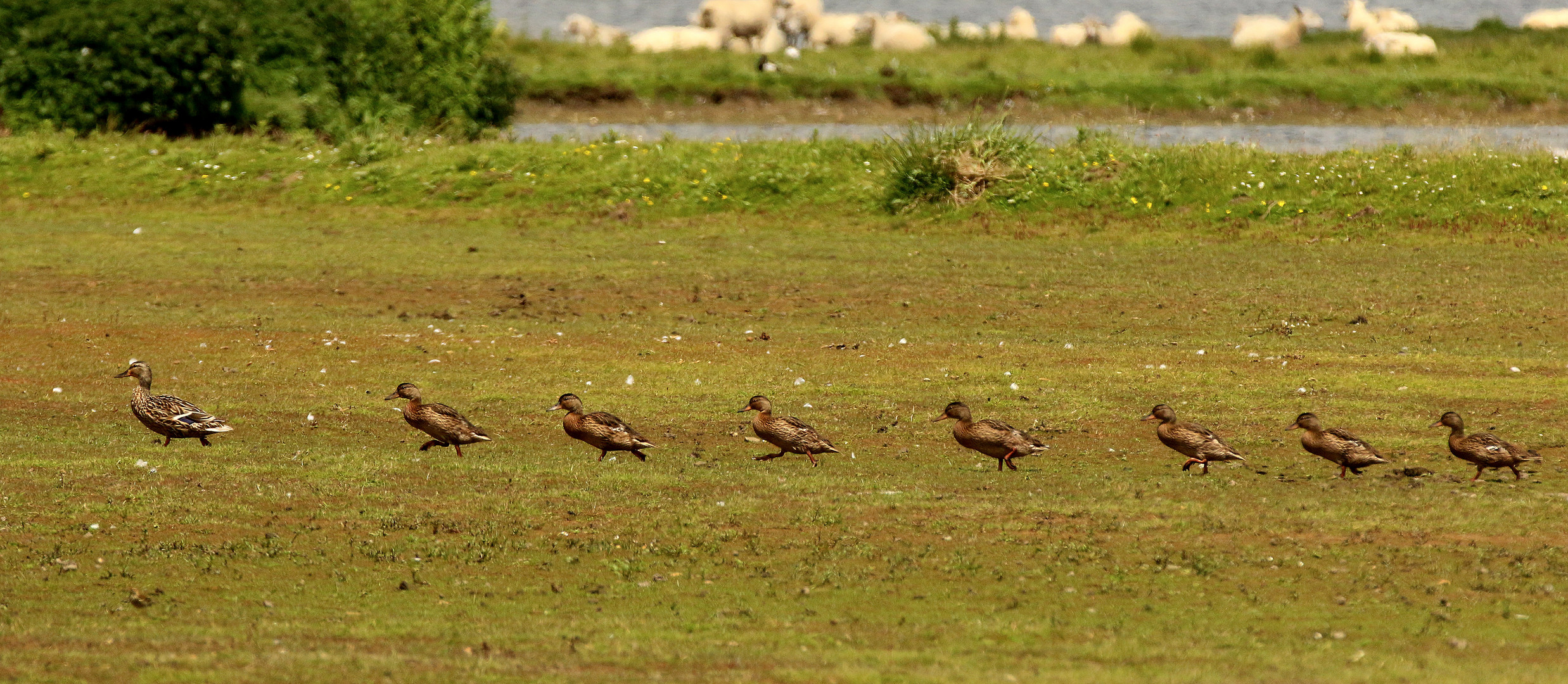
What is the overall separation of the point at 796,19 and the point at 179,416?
7557cm

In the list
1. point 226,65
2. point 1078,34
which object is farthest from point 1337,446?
point 1078,34

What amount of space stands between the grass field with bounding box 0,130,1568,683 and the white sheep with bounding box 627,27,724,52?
36389 millimetres

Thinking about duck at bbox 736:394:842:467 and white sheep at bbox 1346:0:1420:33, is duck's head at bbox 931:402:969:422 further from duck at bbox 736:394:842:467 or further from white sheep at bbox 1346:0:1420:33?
white sheep at bbox 1346:0:1420:33

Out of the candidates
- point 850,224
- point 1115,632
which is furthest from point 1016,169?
point 1115,632

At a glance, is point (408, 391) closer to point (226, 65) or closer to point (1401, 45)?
point (226, 65)

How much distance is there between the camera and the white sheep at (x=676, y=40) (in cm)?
8125

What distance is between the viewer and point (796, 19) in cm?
9125

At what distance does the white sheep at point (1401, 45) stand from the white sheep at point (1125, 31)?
988 cm

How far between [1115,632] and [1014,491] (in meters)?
4.52

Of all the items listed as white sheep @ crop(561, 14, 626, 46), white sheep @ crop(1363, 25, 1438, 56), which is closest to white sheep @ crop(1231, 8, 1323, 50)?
white sheep @ crop(1363, 25, 1438, 56)

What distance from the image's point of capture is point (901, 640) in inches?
451

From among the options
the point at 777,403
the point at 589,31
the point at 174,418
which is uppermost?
the point at 174,418

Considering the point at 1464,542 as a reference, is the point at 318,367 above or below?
below

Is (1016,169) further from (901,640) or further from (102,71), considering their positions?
(901,640)
